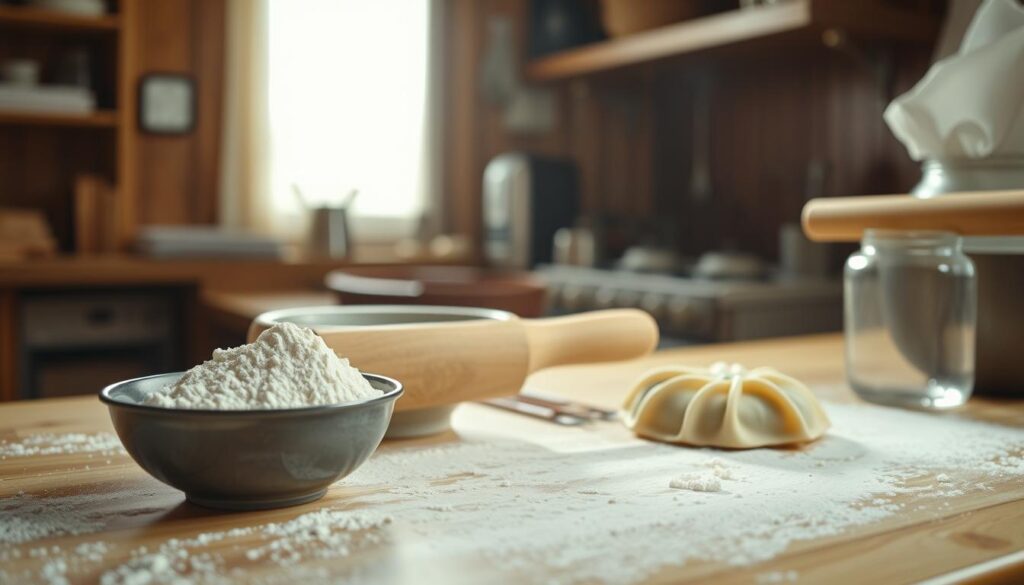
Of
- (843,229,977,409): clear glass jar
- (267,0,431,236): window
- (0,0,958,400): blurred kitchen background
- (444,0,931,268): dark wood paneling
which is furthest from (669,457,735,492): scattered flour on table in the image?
(267,0,431,236): window

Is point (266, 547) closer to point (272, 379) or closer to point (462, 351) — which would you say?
point (272, 379)

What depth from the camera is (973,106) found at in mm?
1005

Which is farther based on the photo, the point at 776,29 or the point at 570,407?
the point at 776,29

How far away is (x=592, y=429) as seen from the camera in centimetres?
83

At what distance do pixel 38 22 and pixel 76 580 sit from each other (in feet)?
8.89

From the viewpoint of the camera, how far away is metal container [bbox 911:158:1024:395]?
1002 millimetres

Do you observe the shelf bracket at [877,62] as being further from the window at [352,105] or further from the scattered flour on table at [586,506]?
the scattered flour on table at [586,506]

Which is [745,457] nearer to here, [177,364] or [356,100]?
[177,364]

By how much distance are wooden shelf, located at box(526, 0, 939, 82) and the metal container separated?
150 cm

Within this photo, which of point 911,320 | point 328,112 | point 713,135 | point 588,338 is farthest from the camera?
point 713,135

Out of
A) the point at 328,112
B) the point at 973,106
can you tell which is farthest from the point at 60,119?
the point at 973,106

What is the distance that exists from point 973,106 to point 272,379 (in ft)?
2.60

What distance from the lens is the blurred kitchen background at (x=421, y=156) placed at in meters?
2.62

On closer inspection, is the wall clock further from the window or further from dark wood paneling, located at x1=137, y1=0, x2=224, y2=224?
the window
